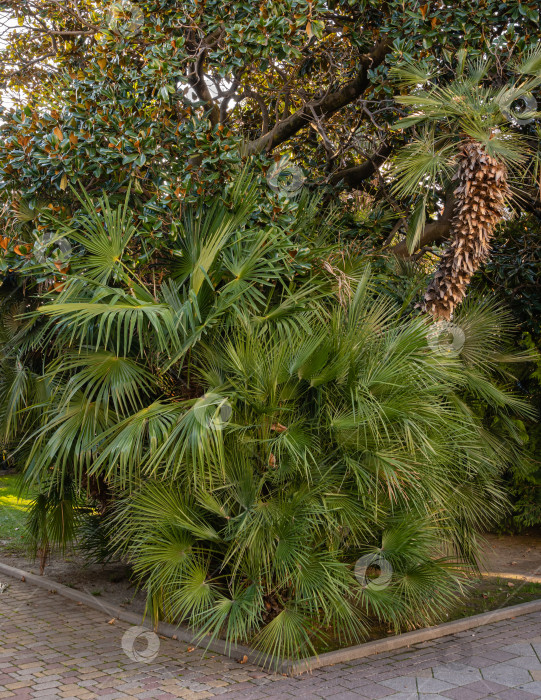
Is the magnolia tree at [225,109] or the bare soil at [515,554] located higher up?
the magnolia tree at [225,109]

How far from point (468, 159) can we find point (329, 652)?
14.9 feet

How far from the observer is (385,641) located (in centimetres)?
560

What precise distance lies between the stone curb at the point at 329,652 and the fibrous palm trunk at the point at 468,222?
9.41ft

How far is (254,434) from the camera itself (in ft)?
17.7

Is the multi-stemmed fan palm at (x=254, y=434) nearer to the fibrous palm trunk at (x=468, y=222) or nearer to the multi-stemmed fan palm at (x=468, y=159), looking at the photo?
the fibrous palm trunk at (x=468, y=222)

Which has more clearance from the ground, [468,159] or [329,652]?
[468,159]

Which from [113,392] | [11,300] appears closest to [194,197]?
[113,392]

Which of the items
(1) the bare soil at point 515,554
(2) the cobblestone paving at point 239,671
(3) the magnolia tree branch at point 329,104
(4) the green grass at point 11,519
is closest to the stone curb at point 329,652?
(2) the cobblestone paving at point 239,671

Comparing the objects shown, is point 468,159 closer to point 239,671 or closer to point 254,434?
point 254,434

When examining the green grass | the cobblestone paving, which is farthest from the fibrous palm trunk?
the green grass

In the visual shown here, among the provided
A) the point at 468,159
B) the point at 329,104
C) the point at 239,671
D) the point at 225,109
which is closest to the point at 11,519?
the point at 225,109

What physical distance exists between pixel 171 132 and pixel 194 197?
852 mm

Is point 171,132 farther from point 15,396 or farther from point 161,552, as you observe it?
point 161,552

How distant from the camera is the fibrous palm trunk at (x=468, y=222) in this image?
6480 millimetres
